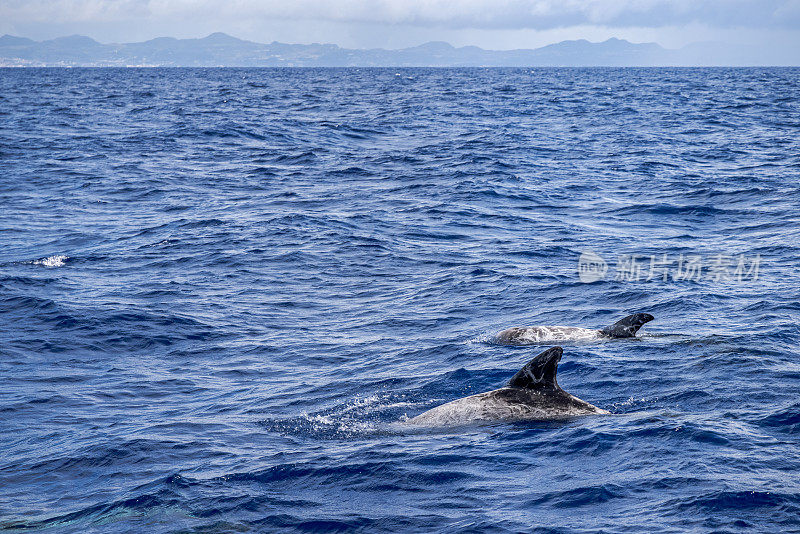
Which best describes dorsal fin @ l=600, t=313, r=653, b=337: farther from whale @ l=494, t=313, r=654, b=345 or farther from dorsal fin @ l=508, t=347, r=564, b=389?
dorsal fin @ l=508, t=347, r=564, b=389

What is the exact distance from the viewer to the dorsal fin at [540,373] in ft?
34.7

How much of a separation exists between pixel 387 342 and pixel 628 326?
400 centimetres

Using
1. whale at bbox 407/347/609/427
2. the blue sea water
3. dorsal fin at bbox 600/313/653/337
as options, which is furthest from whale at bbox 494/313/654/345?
whale at bbox 407/347/609/427

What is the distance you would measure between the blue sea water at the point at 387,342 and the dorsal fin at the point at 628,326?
1.15 ft

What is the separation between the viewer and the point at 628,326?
1443 cm

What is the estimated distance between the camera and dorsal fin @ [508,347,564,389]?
1057 centimetres

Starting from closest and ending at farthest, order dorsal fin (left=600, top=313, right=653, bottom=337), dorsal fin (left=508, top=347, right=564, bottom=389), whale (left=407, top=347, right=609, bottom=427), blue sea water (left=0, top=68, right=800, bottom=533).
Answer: blue sea water (left=0, top=68, right=800, bottom=533), dorsal fin (left=508, top=347, right=564, bottom=389), whale (left=407, top=347, right=609, bottom=427), dorsal fin (left=600, top=313, right=653, bottom=337)

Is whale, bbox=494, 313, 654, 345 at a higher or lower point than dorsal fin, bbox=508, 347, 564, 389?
lower

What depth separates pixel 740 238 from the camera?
21500 millimetres

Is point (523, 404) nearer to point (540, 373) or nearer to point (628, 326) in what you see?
point (540, 373)

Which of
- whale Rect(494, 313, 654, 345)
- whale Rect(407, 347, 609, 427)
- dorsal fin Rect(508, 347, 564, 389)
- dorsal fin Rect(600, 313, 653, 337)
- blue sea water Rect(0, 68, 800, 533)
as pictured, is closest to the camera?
blue sea water Rect(0, 68, 800, 533)

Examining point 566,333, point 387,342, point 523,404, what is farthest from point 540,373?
point 387,342

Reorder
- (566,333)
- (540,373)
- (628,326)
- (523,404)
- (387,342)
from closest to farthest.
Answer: (540,373) → (523,404) → (628,326) → (566,333) → (387,342)

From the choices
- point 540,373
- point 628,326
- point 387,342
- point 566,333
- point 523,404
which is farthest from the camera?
point 387,342
